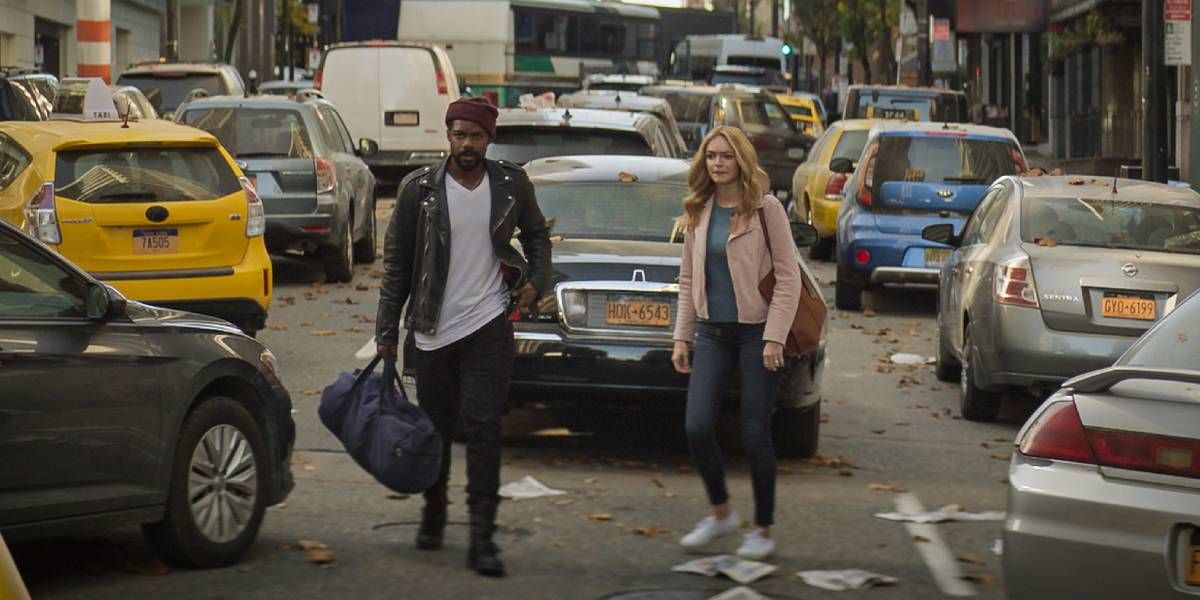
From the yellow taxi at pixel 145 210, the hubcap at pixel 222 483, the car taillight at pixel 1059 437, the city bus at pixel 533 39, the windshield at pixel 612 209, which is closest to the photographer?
the car taillight at pixel 1059 437

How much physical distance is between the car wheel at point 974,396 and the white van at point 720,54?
56043 mm

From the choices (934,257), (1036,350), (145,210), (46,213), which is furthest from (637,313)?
(934,257)

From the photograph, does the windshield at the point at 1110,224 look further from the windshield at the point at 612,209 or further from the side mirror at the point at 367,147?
the side mirror at the point at 367,147

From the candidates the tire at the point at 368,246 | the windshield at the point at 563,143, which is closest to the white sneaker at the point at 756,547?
the windshield at the point at 563,143

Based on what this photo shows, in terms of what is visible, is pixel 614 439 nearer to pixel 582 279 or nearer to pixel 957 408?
pixel 582 279

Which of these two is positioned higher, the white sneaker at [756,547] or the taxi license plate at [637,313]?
the taxi license plate at [637,313]

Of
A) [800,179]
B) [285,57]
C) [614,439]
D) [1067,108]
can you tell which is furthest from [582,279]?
[285,57]

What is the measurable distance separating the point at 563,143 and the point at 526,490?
6.19 metres

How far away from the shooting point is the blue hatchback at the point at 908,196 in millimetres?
18141

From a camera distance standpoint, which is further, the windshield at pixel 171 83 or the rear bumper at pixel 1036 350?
the windshield at pixel 171 83

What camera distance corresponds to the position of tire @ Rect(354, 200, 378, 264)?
22422mm

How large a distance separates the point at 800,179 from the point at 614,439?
1304 cm

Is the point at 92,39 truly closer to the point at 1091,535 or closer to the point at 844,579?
the point at 844,579

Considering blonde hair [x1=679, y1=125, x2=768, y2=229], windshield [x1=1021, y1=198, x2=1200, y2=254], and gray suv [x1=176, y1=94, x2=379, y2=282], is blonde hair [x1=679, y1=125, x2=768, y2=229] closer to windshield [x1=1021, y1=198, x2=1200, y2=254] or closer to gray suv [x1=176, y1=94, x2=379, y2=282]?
windshield [x1=1021, y1=198, x2=1200, y2=254]
